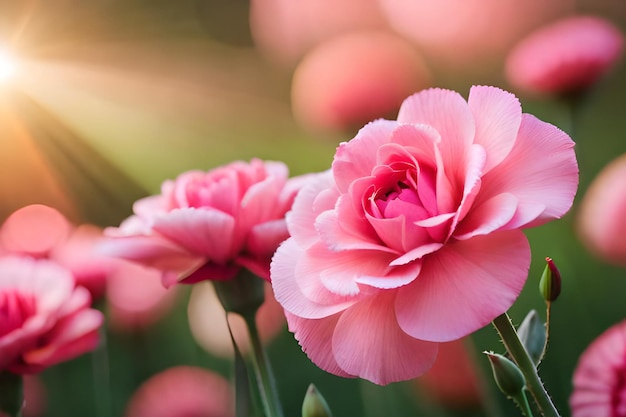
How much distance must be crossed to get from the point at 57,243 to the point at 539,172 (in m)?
0.37

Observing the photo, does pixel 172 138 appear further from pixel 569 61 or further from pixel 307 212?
pixel 307 212

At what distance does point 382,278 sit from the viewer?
174mm

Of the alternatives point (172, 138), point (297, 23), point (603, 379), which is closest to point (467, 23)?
point (297, 23)

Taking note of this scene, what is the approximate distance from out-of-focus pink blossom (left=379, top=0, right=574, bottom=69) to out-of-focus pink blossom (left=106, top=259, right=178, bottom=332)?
328 millimetres

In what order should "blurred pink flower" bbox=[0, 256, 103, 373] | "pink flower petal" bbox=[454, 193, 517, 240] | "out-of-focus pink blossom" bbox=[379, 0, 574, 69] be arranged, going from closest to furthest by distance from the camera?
"pink flower petal" bbox=[454, 193, 517, 240] < "blurred pink flower" bbox=[0, 256, 103, 373] < "out-of-focus pink blossom" bbox=[379, 0, 574, 69]

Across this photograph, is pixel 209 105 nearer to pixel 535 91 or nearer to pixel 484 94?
pixel 535 91

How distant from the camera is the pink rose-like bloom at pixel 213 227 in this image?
246 millimetres

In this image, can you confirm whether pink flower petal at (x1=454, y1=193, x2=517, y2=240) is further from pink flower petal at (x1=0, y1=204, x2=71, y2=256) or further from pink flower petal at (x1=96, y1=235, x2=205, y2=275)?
pink flower petal at (x1=0, y1=204, x2=71, y2=256)

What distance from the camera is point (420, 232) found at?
18 cm

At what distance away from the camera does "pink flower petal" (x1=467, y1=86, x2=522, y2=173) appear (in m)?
0.18

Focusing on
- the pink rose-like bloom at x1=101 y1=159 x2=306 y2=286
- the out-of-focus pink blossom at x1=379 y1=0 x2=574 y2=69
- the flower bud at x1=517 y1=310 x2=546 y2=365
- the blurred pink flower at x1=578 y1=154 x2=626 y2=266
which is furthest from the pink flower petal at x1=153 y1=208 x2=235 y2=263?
the out-of-focus pink blossom at x1=379 y1=0 x2=574 y2=69

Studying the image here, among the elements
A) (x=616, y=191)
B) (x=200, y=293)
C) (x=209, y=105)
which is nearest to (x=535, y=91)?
(x=616, y=191)

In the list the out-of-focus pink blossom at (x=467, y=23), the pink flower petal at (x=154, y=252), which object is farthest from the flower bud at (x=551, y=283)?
the out-of-focus pink blossom at (x=467, y=23)

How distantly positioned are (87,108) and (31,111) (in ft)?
0.33
